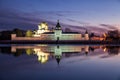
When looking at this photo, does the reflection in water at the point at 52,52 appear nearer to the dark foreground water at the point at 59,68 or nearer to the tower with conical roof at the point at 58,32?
the dark foreground water at the point at 59,68

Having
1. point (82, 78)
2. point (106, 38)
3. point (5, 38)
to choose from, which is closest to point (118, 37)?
point (106, 38)

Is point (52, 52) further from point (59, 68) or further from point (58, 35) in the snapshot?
point (58, 35)

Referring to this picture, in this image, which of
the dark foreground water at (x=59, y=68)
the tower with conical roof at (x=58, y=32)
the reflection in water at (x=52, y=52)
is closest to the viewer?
the dark foreground water at (x=59, y=68)

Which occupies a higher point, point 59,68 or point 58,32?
point 59,68

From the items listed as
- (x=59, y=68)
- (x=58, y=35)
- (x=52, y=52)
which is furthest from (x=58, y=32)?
(x=59, y=68)

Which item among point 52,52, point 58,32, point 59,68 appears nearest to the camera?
point 59,68

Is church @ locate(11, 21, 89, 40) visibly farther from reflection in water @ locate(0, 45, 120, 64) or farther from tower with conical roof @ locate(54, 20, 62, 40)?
reflection in water @ locate(0, 45, 120, 64)

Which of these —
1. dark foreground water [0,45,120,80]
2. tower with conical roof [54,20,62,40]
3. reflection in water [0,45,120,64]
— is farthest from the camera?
tower with conical roof [54,20,62,40]

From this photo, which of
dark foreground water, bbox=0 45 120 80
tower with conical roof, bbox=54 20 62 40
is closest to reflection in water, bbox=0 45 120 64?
dark foreground water, bbox=0 45 120 80

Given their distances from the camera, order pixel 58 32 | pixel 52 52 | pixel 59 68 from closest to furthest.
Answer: pixel 59 68
pixel 52 52
pixel 58 32

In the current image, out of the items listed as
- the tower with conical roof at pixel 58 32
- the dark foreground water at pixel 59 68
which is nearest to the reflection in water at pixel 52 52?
the dark foreground water at pixel 59 68

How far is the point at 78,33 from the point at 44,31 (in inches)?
597

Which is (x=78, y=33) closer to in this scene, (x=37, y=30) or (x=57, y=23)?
(x=57, y=23)

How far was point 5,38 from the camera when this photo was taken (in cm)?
11788
